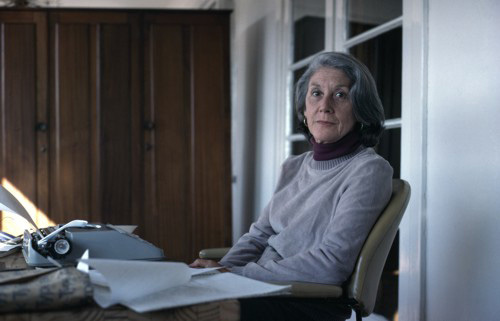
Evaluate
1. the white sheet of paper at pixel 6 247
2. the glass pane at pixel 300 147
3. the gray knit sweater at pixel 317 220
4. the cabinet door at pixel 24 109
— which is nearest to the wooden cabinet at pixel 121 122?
the cabinet door at pixel 24 109

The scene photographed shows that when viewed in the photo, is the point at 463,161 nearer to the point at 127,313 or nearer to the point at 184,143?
the point at 127,313

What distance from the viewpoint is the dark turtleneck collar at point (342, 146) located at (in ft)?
5.39

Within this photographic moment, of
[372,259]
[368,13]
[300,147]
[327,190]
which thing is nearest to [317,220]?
[327,190]

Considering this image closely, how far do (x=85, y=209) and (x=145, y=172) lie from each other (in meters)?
0.45

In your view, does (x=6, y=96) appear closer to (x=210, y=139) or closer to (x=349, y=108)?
(x=210, y=139)

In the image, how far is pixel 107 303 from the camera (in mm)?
849

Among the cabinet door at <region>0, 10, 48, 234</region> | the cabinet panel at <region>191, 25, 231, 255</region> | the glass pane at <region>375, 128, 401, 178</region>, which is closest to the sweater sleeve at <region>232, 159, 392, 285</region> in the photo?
the glass pane at <region>375, 128, 401, 178</region>

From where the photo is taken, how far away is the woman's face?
5.43 ft

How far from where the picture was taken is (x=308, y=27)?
343 cm

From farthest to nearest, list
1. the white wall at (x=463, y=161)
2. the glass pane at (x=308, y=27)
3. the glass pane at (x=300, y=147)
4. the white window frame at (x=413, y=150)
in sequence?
the glass pane at (x=300, y=147)
the glass pane at (x=308, y=27)
the white window frame at (x=413, y=150)
the white wall at (x=463, y=161)

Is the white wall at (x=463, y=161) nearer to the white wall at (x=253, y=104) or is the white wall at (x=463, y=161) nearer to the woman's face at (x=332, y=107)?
the woman's face at (x=332, y=107)

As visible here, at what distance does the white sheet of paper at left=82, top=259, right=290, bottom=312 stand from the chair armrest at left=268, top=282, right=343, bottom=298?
0.62 ft

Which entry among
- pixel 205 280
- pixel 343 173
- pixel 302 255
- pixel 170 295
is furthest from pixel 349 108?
pixel 170 295

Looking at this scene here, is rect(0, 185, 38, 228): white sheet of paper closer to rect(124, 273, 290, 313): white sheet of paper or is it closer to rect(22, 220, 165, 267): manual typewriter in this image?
rect(22, 220, 165, 267): manual typewriter
